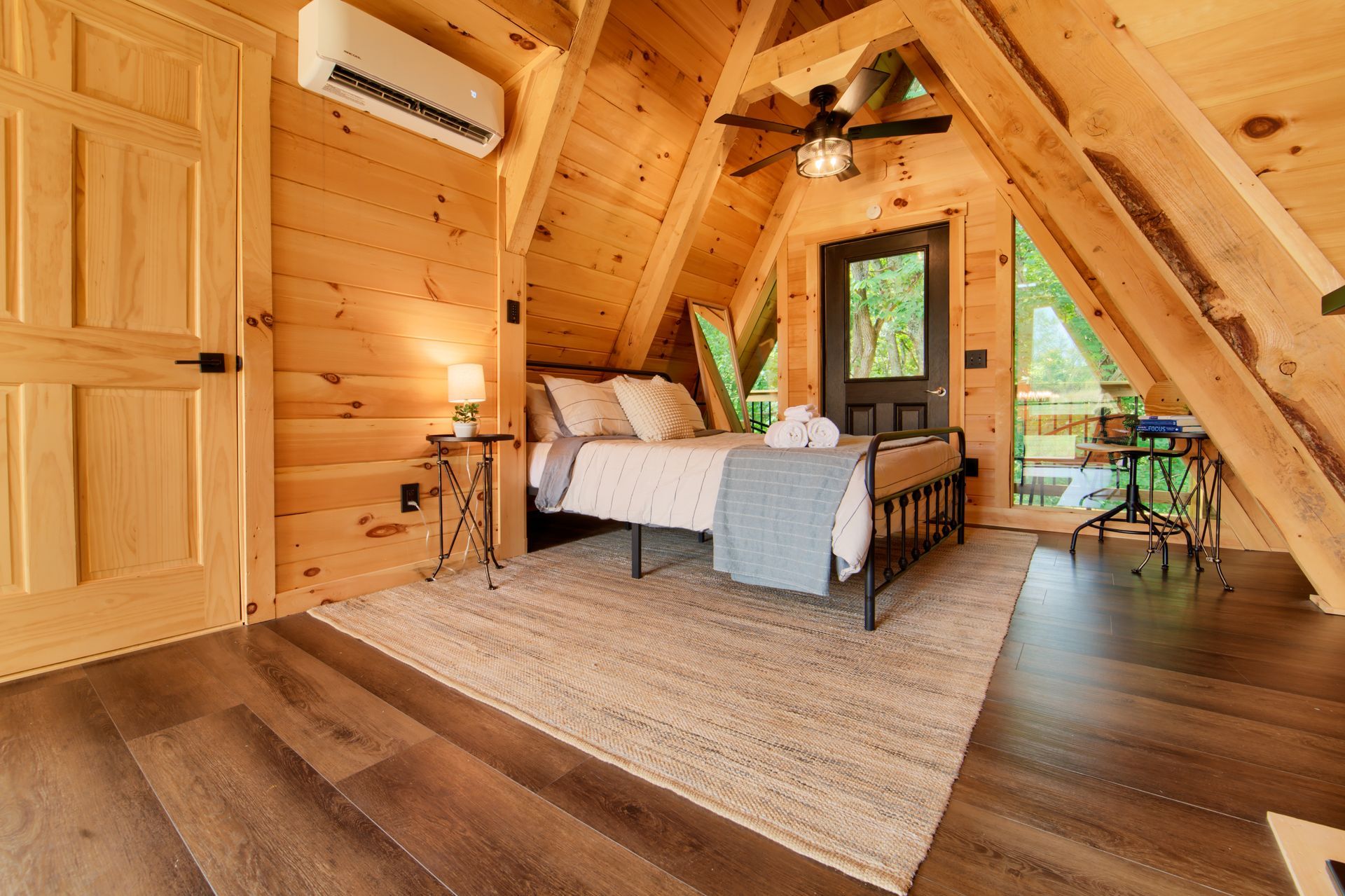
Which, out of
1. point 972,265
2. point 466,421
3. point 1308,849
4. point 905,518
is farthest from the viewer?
point 972,265

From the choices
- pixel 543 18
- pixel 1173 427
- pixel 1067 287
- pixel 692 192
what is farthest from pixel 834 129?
pixel 1173 427

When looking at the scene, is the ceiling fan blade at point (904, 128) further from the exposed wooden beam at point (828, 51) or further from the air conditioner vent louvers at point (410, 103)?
the air conditioner vent louvers at point (410, 103)

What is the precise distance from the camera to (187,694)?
63.8 inches

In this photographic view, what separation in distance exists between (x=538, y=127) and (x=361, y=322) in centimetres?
127

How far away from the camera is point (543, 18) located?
2.52m

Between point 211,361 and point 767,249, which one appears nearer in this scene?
point 211,361

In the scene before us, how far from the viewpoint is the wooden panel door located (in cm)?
169

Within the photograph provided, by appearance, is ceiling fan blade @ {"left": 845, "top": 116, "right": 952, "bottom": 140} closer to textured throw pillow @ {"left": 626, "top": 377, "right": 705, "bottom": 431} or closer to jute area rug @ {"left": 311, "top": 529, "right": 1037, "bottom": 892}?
textured throw pillow @ {"left": 626, "top": 377, "right": 705, "bottom": 431}

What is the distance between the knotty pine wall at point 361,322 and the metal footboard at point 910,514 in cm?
201

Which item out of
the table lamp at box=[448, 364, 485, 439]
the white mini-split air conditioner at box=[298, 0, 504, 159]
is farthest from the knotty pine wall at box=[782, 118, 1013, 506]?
the table lamp at box=[448, 364, 485, 439]

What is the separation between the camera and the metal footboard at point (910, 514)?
6.73 ft

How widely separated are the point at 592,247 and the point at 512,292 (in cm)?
95

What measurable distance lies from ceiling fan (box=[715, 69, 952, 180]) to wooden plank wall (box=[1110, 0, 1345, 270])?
1326 mm

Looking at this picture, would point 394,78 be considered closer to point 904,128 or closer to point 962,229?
point 904,128
